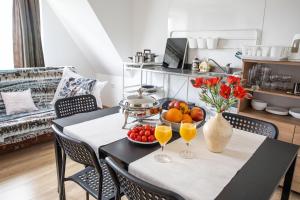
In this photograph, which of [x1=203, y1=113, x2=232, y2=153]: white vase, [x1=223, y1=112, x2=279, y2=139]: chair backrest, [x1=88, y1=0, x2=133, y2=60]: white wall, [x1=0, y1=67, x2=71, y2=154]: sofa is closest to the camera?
[x1=203, y1=113, x2=232, y2=153]: white vase

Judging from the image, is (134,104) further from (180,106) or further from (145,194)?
(145,194)

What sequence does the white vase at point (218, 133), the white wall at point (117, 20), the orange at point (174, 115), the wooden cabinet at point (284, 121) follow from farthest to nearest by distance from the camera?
1. the white wall at point (117, 20)
2. the wooden cabinet at point (284, 121)
3. the orange at point (174, 115)
4. the white vase at point (218, 133)

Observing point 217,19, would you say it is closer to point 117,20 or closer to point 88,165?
point 117,20

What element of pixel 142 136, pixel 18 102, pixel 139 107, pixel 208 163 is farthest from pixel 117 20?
pixel 208 163

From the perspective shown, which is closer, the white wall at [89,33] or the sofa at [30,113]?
the sofa at [30,113]

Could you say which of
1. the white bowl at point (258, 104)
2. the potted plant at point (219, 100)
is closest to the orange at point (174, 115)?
the potted plant at point (219, 100)

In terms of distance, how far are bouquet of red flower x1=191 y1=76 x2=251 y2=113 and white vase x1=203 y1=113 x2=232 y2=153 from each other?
0.06 m

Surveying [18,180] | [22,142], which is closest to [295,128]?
[18,180]

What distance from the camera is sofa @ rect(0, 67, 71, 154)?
2436 millimetres

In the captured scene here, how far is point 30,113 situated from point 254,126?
8.25 feet

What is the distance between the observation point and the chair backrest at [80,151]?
113 centimetres

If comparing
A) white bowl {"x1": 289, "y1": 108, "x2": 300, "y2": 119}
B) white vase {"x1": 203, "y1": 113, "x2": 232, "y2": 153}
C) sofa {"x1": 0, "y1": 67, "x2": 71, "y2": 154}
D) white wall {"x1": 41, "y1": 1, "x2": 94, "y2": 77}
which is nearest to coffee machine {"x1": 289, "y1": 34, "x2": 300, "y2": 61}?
white bowl {"x1": 289, "y1": 108, "x2": 300, "y2": 119}

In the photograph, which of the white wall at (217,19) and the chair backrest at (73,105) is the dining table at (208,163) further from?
the white wall at (217,19)

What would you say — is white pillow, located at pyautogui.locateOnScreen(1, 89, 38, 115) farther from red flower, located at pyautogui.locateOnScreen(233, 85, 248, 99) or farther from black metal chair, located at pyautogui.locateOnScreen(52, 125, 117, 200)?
red flower, located at pyautogui.locateOnScreen(233, 85, 248, 99)
